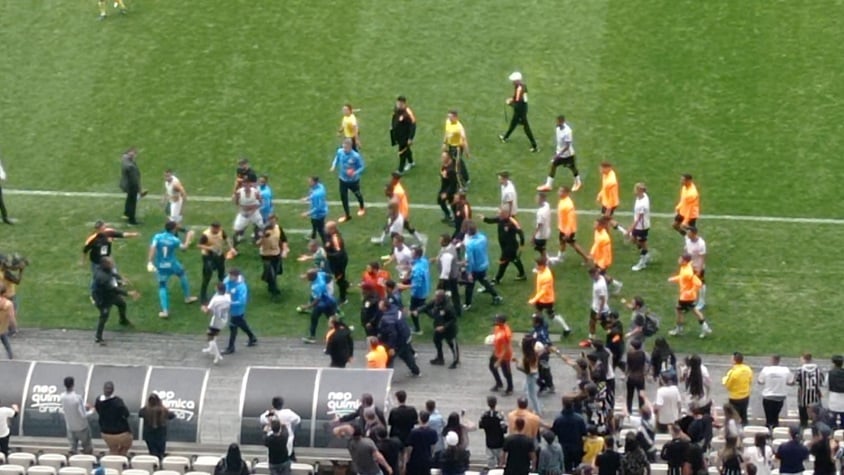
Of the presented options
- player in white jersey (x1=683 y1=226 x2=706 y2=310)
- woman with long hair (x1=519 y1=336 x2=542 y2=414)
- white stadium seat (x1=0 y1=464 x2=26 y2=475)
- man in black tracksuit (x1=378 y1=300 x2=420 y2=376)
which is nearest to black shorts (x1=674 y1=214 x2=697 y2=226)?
player in white jersey (x1=683 y1=226 x2=706 y2=310)

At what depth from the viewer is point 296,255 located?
106 ft

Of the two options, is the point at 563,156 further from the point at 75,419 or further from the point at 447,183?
the point at 75,419

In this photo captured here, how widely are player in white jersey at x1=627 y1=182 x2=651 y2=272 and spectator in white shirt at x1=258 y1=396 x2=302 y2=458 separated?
8.49m

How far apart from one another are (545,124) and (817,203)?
552 cm

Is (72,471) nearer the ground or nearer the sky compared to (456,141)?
nearer the ground

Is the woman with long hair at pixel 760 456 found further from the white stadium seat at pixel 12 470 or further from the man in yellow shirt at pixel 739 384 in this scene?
the white stadium seat at pixel 12 470

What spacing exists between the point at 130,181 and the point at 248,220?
238 cm

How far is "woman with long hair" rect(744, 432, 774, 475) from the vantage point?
78.1 feet

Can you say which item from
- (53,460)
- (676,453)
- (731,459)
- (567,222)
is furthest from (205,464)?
(567,222)

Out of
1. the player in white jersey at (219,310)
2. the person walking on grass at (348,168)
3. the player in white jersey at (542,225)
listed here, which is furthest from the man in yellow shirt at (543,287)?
the player in white jersey at (219,310)

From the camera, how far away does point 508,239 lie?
30.7 meters

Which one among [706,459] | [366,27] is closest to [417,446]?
[706,459]

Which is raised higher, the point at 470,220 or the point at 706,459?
the point at 470,220

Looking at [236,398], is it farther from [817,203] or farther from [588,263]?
[817,203]
